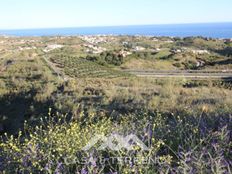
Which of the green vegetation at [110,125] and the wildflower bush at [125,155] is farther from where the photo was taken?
the green vegetation at [110,125]

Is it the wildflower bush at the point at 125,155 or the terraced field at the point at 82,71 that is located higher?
the wildflower bush at the point at 125,155

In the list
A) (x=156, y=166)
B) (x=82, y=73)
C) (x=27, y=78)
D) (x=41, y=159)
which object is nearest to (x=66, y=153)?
(x=41, y=159)

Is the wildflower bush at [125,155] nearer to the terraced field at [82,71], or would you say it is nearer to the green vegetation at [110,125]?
the green vegetation at [110,125]

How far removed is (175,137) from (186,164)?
1804mm

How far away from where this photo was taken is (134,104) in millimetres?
15992

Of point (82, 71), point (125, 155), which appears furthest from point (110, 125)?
point (82, 71)

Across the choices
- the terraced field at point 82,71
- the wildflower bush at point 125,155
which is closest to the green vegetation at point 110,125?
the wildflower bush at point 125,155

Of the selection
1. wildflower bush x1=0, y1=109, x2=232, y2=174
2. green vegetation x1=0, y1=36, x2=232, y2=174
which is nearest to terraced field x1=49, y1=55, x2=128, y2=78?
green vegetation x1=0, y1=36, x2=232, y2=174

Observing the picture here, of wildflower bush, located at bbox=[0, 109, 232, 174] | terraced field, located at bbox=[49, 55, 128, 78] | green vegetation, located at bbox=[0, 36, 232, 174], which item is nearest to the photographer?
wildflower bush, located at bbox=[0, 109, 232, 174]

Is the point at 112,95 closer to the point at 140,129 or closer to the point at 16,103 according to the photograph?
the point at 16,103

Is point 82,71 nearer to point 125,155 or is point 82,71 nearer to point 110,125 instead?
point 110,125

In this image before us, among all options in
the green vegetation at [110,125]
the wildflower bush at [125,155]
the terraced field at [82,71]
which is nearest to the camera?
the wildflower bush at [125,155]

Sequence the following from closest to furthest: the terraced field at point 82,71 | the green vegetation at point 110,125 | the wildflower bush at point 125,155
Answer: the wildflower bush at point 125,155 → the green vegetation at point 110,125 → the terraced field at point 82,71

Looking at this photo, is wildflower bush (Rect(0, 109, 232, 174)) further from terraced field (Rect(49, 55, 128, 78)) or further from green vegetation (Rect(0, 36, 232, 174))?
terraced field (Rect(49, 55, 128, 78))
